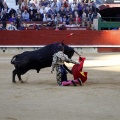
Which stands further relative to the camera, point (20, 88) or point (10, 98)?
point (20, 88)

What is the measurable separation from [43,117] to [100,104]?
1.31 metres

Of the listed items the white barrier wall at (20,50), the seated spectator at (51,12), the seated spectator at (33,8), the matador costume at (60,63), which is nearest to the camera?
the matador costume at (60,63)

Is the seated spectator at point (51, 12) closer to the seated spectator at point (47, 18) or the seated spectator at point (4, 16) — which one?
the seated spectator at point (47, 18)

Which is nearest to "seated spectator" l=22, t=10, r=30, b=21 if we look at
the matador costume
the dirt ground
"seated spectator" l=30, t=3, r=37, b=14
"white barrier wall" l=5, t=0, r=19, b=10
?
"seated spectator" l=30, t=3, r=37, b=14

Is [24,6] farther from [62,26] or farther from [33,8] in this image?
[62,26]

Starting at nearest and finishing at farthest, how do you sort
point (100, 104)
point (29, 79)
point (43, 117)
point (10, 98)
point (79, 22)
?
point (43, 117) < point (100, 104) < point (10, 98) < point (29, 79) < point (79, 22)

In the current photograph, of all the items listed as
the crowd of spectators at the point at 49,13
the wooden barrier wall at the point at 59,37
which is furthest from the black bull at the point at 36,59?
the wooden barrier wall at the point at 59,37

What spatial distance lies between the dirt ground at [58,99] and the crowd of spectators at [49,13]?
851 cm

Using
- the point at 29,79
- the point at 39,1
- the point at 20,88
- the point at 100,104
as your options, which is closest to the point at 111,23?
the point at 39,1

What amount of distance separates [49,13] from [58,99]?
41.7ft

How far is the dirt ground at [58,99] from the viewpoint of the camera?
6.65 meters

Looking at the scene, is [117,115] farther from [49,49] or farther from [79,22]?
[79,22]

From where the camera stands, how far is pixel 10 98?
26.7ft

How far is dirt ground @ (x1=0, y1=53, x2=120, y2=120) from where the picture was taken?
665 cm
